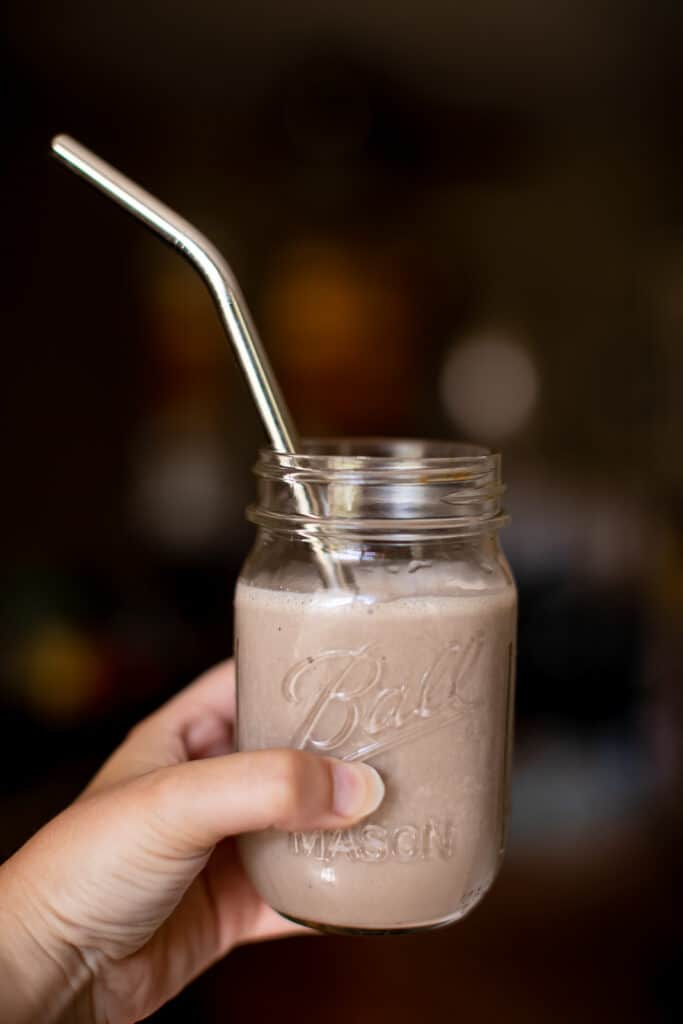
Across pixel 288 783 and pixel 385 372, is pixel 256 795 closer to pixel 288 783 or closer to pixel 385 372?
pixel 288 783

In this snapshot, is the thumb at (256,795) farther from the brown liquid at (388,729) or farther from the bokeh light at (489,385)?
the bokeh light at (489,385)

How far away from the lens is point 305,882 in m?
0.70

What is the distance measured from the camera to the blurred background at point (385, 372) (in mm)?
1912

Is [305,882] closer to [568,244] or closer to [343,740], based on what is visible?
[343,740]

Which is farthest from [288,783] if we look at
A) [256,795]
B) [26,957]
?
[26,957]

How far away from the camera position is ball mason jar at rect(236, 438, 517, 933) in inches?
26.3

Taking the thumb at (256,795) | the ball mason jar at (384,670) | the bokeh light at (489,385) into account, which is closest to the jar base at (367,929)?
the ball mason jar at (384,670)

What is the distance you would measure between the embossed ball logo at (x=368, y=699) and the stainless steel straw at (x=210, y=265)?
0.06 m

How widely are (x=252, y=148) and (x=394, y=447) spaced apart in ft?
4.67

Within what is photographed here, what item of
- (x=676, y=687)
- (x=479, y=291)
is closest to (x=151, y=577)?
(x=479, y=291)

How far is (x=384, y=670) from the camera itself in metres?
0.66

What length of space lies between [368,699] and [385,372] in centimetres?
161

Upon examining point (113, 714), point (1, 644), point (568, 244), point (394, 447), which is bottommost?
point (113, 714)

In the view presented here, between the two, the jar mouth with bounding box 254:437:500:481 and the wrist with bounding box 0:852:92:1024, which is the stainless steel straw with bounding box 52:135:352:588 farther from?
the wrist with bounding box 0:852:92:1024
